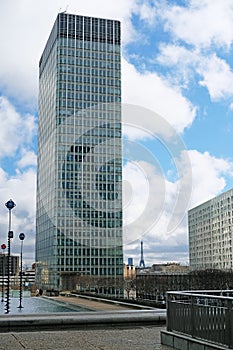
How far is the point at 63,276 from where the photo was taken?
408 ft

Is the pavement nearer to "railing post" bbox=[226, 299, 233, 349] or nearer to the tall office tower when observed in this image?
"railing post" bbox=[226, 299, 233, 349]

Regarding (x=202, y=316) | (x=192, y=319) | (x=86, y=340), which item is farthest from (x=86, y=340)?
(x=202, y=316)

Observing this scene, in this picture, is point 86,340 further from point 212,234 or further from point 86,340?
point 212,234

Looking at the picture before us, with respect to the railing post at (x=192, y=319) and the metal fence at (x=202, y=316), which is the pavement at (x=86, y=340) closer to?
the metal fence at (x=202, y=316)

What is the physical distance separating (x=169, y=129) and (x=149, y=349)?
51.0 metres

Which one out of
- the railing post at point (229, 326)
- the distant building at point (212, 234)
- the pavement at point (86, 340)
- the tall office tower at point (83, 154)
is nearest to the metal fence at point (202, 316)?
the railing post at point (229, 326)

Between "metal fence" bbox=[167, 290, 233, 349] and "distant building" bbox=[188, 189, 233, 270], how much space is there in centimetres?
14339

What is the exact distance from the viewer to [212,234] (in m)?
175

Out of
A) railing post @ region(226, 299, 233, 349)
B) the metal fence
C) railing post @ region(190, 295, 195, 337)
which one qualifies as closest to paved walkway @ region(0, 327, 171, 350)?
the metal fence

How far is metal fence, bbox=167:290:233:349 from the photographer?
10.2 m

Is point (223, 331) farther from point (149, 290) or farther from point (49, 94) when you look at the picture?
point (49, 94)

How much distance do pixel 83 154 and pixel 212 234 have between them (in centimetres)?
6641

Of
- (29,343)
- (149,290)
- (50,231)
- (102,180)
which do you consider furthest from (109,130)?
(29,343)

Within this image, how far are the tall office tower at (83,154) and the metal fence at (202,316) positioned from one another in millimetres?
113733
